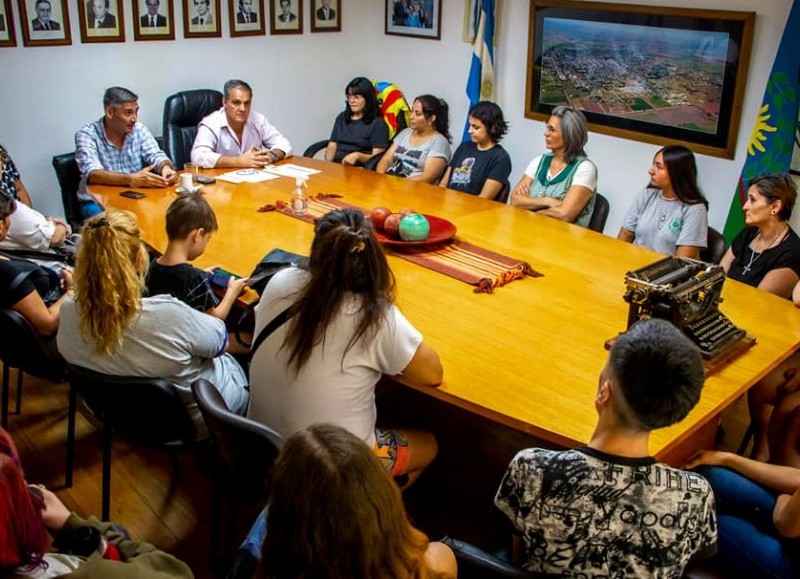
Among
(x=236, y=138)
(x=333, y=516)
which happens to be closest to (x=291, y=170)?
(x=236, y=138)

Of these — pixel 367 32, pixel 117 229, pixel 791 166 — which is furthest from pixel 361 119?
pixel 117 229

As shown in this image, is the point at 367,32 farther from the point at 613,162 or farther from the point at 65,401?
the point at 65,401

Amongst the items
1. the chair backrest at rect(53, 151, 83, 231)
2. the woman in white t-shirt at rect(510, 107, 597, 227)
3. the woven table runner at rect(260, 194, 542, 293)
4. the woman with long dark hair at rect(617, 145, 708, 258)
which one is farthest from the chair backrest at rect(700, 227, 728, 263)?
the chair backrest at rect(53, 151, 83, 231)

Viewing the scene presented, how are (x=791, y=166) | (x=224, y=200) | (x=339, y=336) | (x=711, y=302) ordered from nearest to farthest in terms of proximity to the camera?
(x=339, y=336)
(x=711, y=302)
(x=224, y=200)
(x=791, y=166)

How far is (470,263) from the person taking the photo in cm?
287

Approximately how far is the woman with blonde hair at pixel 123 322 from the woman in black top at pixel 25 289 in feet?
1.15

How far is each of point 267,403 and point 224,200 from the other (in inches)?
70.7

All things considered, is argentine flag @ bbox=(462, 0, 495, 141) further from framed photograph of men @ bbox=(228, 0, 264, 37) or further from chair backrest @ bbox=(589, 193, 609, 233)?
chair backrest @ bbox=(589, 193, 609, 233)

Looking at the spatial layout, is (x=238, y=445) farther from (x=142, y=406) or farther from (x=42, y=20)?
(x=42, y=20)

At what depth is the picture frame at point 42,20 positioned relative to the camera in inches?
173

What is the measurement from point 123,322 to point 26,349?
60 centimetres

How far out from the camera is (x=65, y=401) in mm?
3227

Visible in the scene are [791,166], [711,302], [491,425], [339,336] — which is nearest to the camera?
[339,336]

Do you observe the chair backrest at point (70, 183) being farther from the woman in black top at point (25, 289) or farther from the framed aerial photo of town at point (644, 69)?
the framed aerial photo of town at point (644, 69)
